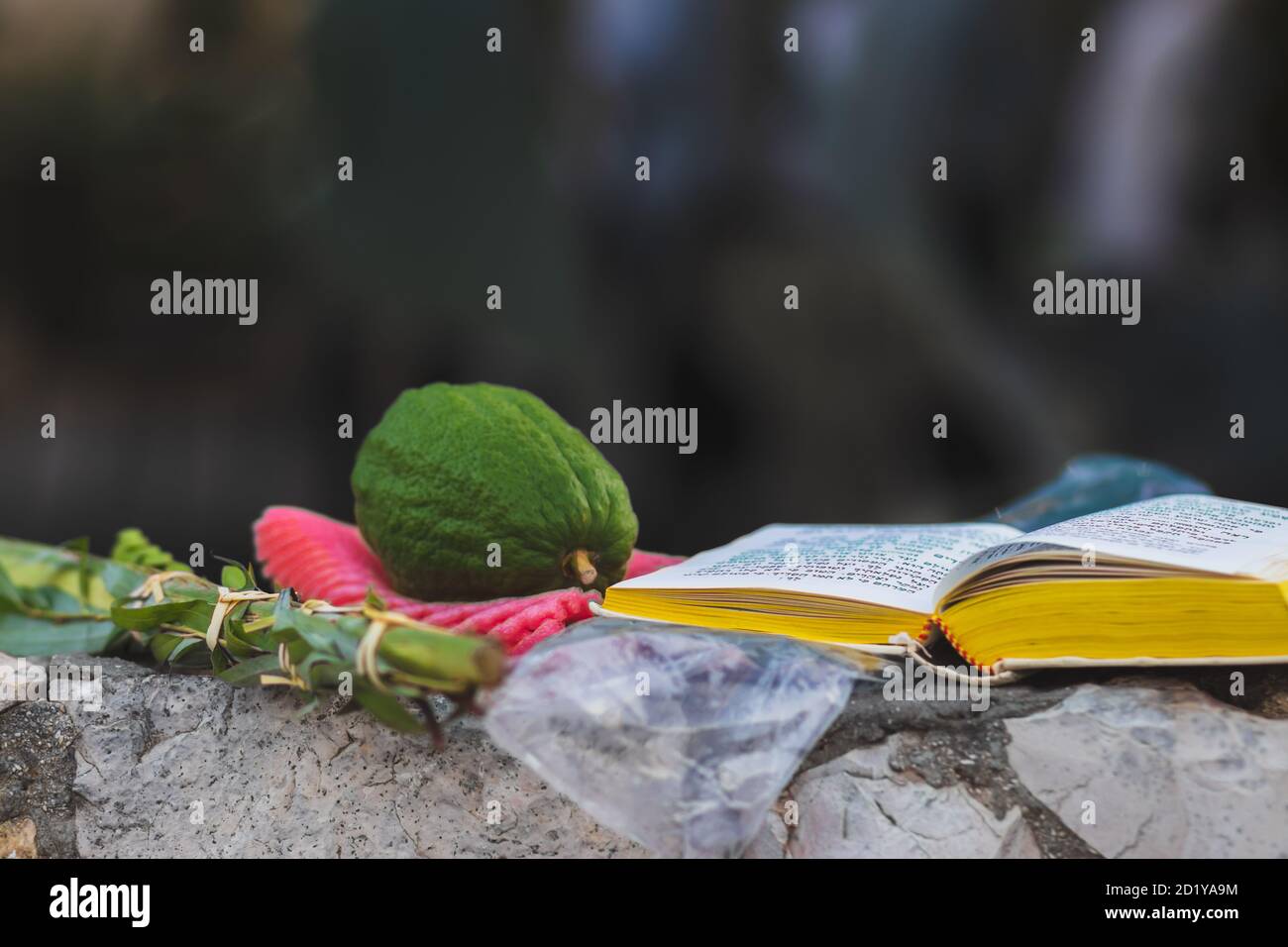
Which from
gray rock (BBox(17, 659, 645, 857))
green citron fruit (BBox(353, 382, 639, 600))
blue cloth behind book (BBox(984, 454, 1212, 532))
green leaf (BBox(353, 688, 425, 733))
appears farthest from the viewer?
blue cloth behind book (BBox(984, 454, 1212, 532))

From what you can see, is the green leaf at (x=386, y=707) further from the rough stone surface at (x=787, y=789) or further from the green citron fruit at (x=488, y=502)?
the green citron fruit at (x=488, y=502)

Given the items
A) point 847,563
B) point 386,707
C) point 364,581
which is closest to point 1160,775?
point 847,563

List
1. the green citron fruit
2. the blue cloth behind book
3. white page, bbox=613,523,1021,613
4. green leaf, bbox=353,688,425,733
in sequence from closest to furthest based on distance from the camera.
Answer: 1. green leaf, bbox=353,688,425,733
2. white page, bbox=613,523,1021,613
3. the green citron fruit
4. the blue cloth behind book

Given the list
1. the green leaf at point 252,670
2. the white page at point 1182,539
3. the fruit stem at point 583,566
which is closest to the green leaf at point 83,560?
the green leaf at point 252,670

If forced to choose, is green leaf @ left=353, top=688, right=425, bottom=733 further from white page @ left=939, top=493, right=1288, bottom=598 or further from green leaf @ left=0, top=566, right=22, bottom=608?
green leaf @ left=0, top=566, right=22, bottom=608

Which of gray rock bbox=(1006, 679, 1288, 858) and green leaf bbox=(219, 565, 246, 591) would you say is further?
green leaf bbox=(219, 565, 246, 591)

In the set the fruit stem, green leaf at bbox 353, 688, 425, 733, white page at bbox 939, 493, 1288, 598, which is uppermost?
white page at bbox 939, 493, 1288, 598

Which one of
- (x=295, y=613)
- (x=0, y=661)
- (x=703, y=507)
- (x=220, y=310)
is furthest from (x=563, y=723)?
(x=220, y=310)

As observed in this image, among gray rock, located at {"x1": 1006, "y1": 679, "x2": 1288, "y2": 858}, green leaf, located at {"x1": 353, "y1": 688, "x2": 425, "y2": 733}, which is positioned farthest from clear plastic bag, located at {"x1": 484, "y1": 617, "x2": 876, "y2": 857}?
gray rock, located at {"x1": 1006, "y1": 679, "x2": 1288, "y2": 858}
